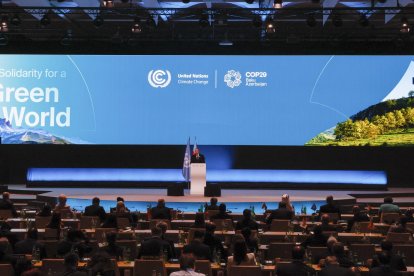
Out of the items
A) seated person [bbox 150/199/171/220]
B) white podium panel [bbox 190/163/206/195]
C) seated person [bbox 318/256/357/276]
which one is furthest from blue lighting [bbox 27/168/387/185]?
seated person [bbox 318/256/357/276]

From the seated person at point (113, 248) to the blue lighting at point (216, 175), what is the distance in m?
14.8

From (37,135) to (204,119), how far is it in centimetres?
589

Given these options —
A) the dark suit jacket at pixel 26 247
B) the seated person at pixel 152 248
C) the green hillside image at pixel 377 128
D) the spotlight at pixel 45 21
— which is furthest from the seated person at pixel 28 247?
the green hillside image at pixel 377 128

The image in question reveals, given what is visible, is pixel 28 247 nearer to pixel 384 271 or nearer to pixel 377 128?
pixel 384 271

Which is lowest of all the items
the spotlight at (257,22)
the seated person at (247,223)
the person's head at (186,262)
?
the person's head at (186,262)

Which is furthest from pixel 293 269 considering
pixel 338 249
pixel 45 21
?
pixel 45 21

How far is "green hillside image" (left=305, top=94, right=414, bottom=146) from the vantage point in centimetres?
2206

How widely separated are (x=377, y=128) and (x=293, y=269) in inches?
658

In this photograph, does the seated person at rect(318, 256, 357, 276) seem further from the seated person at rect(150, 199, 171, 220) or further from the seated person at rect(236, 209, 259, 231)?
the seated person at rect(150, 199, 171, 220)

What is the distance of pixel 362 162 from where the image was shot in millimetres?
22391

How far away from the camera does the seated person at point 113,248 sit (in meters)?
7.90

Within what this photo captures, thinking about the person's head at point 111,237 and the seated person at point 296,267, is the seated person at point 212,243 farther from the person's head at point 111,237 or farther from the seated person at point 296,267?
the seated person at point 296,267

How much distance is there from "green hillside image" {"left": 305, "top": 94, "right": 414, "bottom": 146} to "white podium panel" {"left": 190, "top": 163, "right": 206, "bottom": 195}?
5.02 meters

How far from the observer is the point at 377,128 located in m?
22.3
